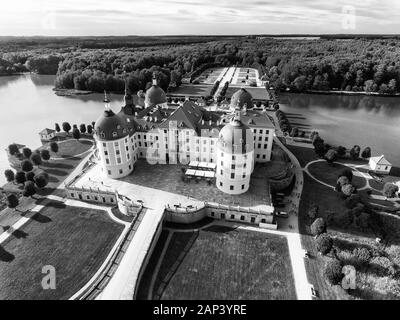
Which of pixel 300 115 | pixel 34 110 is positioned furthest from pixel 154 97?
pixel 34 110

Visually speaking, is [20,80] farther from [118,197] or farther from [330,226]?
[330,226]

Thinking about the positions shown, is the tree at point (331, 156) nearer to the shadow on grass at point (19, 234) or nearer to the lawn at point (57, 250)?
the lawn at point (57, 250)

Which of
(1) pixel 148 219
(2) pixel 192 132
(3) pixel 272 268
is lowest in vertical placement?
(3) pixel 272 268

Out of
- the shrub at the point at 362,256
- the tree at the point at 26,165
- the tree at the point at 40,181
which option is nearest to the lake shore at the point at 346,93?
the shrub at the point at 362,256

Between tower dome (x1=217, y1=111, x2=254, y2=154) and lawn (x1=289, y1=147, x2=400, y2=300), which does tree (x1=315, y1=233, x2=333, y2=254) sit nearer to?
lawn (x1=289, y1=147, x2=400, y2=300)

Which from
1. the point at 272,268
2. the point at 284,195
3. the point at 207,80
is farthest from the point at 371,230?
the point at 207,80

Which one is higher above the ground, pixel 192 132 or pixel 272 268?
pixel 192 132

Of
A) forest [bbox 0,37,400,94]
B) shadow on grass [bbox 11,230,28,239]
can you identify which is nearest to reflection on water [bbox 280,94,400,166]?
forest [bbox 0,37,400,94]
